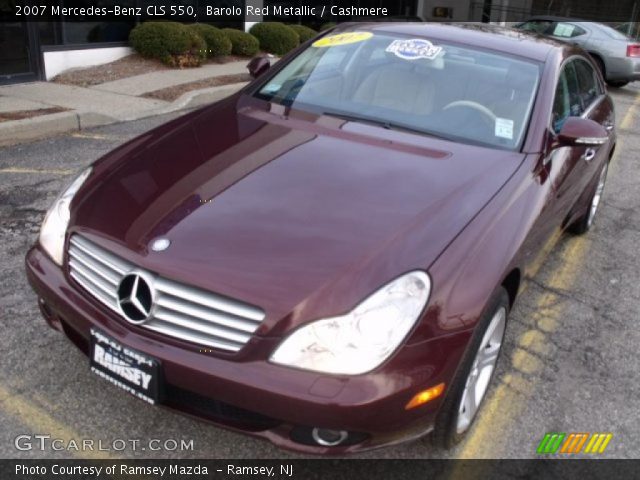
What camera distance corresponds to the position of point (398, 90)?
3408 mm

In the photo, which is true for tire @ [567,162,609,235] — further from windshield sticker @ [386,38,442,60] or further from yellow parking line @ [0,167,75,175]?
yellow parking line @ [0,167,75,175]

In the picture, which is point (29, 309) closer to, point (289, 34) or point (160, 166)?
point (160, 166)

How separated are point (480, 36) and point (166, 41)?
7.32 m

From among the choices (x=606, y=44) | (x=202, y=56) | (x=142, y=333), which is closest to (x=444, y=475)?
(x=142, y=333)

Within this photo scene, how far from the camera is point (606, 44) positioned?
532 inches

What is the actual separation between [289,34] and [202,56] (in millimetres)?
2458

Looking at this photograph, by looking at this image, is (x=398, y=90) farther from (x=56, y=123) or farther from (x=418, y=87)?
(x=56, y=123)

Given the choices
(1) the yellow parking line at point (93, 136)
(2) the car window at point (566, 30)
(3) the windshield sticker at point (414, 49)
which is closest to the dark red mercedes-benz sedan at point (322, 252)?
(3) the windshield sticker at point (414, 49)

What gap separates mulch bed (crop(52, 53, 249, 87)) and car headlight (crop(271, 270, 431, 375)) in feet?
25.5

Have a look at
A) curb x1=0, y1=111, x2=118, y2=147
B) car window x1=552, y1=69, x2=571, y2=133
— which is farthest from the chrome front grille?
curb x1=0, y1=111, x2=118, y2=147

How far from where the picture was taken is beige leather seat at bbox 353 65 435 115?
10.9 feet

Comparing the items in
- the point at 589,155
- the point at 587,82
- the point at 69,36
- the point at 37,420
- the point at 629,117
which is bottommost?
the point at 629,117

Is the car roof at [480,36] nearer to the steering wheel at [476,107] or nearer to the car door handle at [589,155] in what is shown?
the steering wheel at [476,107]

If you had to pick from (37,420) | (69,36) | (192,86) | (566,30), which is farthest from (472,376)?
(566,30)
